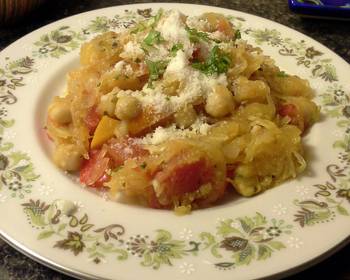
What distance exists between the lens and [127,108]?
2242mm

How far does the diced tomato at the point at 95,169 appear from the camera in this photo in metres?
2.22

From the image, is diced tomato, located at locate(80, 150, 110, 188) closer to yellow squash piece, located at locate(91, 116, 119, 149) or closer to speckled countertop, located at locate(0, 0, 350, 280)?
yellow squash piece, located at locate(91, 116, 119, 149)

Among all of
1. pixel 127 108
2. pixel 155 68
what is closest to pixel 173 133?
pixel 127 108

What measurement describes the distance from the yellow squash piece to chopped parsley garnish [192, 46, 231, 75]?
0.45 meters

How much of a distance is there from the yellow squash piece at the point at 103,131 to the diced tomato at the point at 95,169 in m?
0.04

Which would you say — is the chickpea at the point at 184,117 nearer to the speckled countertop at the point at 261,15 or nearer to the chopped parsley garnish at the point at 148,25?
the chopped parsley garnish at the point at 148,25

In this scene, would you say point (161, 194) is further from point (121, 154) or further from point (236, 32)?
point (236, 32)

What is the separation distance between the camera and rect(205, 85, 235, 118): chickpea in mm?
2283

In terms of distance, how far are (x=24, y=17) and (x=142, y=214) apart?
215 centimetres

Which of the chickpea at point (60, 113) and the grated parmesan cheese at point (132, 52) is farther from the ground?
the grated parmesan cheese at point (132, 52)

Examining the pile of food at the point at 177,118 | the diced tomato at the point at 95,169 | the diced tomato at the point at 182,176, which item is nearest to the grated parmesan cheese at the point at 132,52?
the pile of food at the point at 177,118

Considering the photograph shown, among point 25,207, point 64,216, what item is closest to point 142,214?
point 64,216

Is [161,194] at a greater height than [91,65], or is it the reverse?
[91,65]

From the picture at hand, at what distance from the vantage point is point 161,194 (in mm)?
2078
